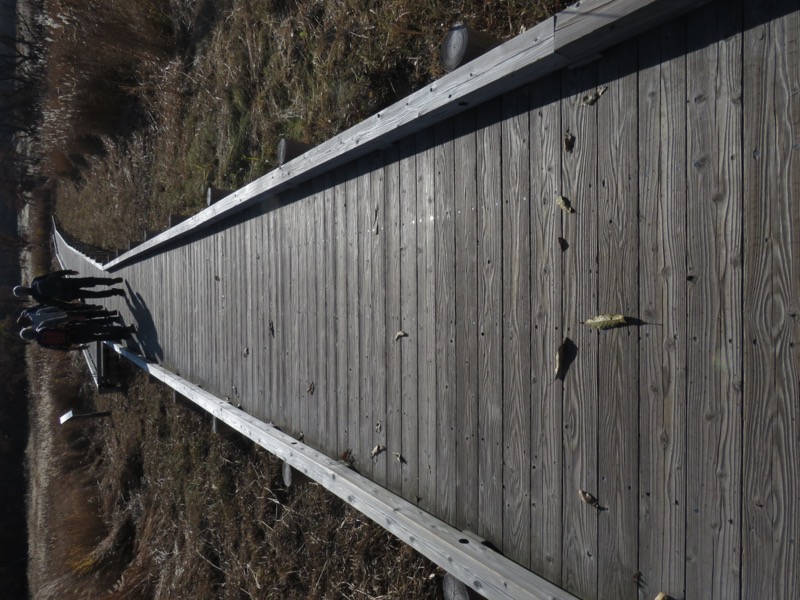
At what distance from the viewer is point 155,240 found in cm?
845

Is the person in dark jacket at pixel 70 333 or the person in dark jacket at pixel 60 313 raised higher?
the person in dark jacket at pixel 60 313

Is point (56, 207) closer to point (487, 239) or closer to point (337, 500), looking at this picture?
point (337, 500)

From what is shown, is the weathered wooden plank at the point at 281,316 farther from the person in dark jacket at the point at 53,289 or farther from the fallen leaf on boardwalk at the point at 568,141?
the person in dark jacket at the point at 53,289

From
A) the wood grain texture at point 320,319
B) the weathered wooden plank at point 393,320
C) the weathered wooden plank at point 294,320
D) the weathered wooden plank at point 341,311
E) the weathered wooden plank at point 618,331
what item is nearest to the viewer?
the weathered wooden plank at point 618,331

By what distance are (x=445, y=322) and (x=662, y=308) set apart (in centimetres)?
130

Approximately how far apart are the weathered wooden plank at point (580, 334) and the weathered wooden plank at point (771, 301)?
23.6 inches

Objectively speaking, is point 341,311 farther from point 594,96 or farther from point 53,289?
point 53,289

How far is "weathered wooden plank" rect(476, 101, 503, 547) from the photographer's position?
2969 mm

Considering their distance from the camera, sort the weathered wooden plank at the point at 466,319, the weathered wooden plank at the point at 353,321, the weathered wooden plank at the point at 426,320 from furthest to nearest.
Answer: the weathered wooden plank at the point at 353,321, the weathered wooden plank at the point at 426,320, the weathered wooden plank at the point at 466,319

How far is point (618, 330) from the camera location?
2.39 metres

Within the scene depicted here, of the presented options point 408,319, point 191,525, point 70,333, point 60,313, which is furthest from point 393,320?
point 60,313

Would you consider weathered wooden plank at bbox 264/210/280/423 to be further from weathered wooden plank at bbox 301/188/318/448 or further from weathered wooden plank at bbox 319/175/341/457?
weathered wooden plank at bbox 319/175/341/457

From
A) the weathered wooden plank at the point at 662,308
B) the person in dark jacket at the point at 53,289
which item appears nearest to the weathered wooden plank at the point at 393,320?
the weathered wooden plank at the point at 662,308

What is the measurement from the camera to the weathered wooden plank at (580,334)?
2.49 m
